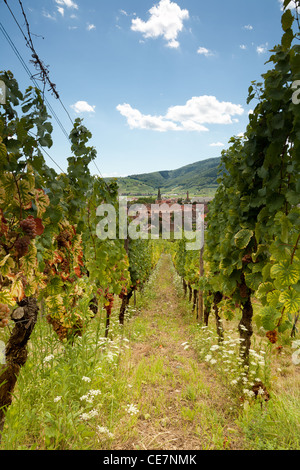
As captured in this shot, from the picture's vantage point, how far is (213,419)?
105 inches

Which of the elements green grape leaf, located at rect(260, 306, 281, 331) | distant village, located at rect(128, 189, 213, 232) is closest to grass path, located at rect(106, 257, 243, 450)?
green grape leaf, located at rect(260, 306, 281, 331)

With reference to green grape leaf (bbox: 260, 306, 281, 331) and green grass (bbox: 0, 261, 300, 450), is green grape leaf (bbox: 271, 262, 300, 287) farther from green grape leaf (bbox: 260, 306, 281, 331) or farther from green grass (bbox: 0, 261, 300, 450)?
green grass (bbox: 0, 261, 300, 450)

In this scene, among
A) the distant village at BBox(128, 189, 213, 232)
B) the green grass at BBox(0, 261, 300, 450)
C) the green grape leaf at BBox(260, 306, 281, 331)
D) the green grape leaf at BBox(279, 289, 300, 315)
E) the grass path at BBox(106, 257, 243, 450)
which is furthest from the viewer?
the distant village at BBox(128, 189, 213, 232)

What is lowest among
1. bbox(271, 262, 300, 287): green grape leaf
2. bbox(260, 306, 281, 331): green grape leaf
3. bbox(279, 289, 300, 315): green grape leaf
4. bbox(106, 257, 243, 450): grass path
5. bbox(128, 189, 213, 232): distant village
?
bbox(106, 257, 243, 450): grass path

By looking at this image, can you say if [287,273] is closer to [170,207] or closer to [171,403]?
[171,403]

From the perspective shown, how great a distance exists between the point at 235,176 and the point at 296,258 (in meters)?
1.92

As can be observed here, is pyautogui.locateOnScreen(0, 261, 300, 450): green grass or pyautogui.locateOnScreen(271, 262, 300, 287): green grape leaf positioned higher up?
pyautogui.locateOnScreen(271, 262, 300, 287): green grape leaf

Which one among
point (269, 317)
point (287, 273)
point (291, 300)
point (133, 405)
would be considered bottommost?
point (133, 405)

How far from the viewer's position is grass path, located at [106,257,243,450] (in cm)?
240

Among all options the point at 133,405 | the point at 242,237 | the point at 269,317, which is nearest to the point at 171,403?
the point at 133,405

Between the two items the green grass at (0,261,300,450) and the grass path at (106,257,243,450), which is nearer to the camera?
the green grass at (0,261,300,450)

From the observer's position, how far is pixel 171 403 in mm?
3107

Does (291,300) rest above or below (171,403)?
above

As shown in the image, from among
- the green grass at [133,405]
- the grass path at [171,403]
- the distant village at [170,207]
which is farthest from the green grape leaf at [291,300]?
the distant village at [170,207]
